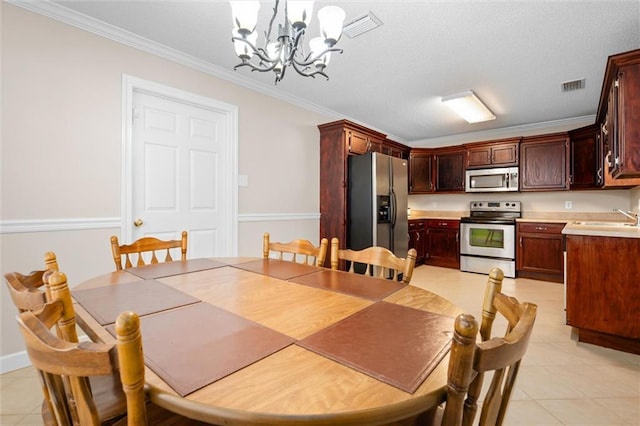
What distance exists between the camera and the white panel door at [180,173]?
260cm

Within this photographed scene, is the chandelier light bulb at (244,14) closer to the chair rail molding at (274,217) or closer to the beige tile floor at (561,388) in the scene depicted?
the chair rail molding at (274,217)

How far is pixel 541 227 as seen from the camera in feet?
14.2

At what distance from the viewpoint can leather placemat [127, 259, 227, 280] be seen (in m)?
1.56

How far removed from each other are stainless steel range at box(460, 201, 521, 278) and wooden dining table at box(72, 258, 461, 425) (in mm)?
4022

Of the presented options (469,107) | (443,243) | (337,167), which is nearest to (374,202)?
(337,167)

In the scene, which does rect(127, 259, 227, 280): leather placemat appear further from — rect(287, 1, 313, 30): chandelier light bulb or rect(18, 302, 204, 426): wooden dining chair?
rect(287, 1, 313, 30): chandelier light bulb

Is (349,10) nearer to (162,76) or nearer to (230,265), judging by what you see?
(162,76)

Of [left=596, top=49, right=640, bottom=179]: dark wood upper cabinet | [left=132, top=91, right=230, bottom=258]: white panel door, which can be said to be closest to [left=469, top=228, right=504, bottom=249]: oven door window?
[left=596, top=49, right=640, bottom=179]: dark wood upper cabinet

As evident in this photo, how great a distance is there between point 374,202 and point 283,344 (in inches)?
121

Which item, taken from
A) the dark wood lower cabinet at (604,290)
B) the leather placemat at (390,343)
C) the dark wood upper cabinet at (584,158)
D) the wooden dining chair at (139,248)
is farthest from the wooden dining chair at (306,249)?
the dark wood upper cabinet at (584,158)

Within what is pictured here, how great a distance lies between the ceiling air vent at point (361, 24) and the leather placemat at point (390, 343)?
2066 millimetres

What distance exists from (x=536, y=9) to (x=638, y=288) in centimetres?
213

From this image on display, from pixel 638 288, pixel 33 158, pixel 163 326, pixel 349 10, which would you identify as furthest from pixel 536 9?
pixel 33 158

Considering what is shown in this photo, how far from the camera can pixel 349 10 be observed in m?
2.10
